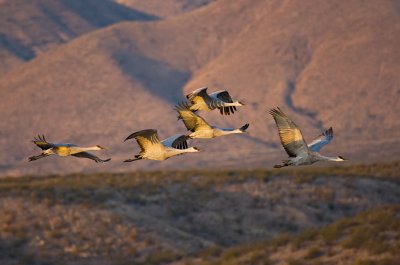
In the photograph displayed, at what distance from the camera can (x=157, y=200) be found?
4869 cm

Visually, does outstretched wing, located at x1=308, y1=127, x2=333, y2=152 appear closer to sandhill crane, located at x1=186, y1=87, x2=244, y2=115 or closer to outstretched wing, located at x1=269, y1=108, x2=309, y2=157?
outstretched wing, located at x1=269, y1=108, x2=309, y2=157

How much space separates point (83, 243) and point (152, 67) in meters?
81.4

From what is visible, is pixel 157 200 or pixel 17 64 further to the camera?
pixel 17 64

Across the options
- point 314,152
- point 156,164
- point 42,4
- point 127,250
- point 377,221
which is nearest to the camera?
point 314,152

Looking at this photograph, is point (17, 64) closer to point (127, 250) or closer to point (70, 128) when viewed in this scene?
point (70, 128)

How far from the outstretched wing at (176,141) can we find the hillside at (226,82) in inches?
2764

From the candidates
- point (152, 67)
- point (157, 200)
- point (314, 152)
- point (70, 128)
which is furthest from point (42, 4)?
point (314, 152)

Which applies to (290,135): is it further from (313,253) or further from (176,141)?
(313,253)

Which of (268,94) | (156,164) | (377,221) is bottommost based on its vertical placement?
(377,221)

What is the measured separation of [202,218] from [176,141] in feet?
91.6

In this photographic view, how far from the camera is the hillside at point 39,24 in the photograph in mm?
136375

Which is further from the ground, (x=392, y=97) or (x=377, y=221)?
(x=392, y=97)

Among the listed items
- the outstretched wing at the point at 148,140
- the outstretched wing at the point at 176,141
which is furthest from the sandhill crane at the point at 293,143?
the outstretched wing at the point at 176,141

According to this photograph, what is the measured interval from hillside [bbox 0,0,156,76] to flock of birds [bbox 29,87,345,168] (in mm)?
111110
